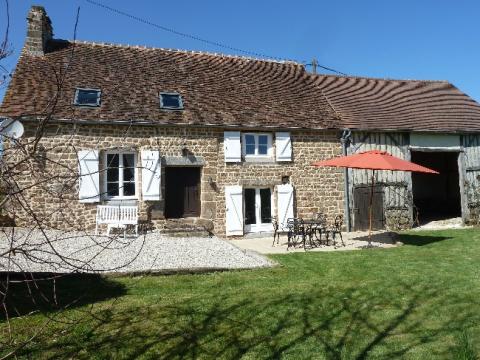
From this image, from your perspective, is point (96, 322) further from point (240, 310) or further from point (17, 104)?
point (17, 104)

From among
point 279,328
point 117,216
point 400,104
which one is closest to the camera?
point 279,328

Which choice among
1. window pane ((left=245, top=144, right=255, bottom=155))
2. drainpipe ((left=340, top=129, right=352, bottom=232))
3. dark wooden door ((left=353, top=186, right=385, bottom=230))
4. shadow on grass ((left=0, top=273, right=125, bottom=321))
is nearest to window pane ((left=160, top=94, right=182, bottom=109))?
window pane ((left=245, top=144, right=255, bottom=155))

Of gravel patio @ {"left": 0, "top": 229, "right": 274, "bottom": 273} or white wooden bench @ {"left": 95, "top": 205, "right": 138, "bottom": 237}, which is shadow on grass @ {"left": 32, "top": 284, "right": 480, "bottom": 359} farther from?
white wooden bench @ {"left": 95, "top": 205, "right": 138, "bottom": 237}

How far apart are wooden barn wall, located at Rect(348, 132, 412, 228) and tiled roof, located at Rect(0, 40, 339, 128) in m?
1.21

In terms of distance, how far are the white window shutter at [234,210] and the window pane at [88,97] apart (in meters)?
4.65

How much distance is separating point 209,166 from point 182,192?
1.11m

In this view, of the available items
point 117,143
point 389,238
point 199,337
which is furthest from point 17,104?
point 389,238

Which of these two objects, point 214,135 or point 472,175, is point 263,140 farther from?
point 472,175

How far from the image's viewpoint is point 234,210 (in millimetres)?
12531

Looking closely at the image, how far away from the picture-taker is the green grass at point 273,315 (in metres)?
3.89

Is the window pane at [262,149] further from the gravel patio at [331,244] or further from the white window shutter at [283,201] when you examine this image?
the gravel patio at [331,244]

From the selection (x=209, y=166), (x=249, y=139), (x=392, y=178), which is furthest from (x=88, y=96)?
(x=392, y=178)

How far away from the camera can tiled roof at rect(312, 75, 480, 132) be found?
47.8 feet

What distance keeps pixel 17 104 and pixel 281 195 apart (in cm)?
786
